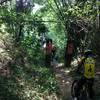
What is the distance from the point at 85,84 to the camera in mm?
10539

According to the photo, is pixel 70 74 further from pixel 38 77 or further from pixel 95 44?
pixel 38 77

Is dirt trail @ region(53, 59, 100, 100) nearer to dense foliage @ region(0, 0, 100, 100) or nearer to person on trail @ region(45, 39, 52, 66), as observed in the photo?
dense foliage @ region(0, 0, 100, 100)

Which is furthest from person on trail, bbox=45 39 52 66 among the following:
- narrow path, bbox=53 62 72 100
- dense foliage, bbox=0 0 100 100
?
narrow path, bbox=53 62 72 100

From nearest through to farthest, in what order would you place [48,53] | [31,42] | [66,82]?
1. [66,82]
2. [48,53]
3. [31,42]

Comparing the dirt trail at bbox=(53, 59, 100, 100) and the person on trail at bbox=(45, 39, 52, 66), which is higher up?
the person on trail at bbox=(45, 39, 52, 66)

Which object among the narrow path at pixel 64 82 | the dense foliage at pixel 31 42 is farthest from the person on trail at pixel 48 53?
the narrow path at pixel 64 82

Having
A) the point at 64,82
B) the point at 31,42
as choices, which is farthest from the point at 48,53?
the point at 64,82

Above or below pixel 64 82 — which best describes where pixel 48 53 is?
above

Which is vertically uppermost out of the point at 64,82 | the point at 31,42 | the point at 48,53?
the point at 31,42

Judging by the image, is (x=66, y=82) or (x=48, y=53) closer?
(x=66, y=82)

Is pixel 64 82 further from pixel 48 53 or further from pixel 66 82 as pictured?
pixel 48 53

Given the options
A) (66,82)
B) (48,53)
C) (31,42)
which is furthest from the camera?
(31,42)

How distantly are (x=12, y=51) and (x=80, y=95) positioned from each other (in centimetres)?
504

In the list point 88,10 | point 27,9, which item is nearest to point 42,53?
point 88,10
